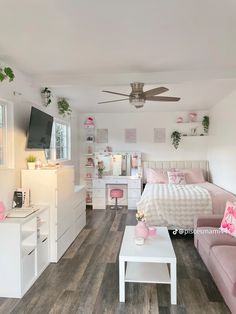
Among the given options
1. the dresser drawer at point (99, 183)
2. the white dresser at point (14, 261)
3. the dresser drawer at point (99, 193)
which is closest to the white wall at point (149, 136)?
the dresser drawer at point (99, 183)

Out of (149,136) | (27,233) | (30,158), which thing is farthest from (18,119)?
(149,136)

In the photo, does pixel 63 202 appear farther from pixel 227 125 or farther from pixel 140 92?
pixel 227 125

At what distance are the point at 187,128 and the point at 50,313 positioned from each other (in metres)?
5.13

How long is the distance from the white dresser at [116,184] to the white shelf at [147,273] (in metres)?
3.11

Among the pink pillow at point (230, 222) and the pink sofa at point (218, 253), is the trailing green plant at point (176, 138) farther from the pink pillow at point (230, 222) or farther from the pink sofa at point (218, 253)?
the pink pillow at point (230, 222)

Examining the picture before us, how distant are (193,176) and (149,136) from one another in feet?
5.10

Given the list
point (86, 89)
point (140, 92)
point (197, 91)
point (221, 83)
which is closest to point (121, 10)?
point (140, 92)

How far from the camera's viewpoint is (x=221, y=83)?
370 cm

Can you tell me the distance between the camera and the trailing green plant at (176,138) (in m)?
6.01

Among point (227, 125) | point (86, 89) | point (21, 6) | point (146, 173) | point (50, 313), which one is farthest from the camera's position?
point (146, 173)

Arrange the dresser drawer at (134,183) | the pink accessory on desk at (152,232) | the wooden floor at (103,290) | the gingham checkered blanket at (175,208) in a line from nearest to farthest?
1. the wooden floor at (103,290)
2. the pink accessory on desk at (152,232)
3. the gingham checkered blanket at (175,208)
4. the dresser drawer at (134,183)

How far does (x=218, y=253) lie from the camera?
7.74ft

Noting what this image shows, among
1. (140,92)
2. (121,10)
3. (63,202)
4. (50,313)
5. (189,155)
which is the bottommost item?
(50,313)

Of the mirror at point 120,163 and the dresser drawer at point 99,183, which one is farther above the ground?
the mirror at point 120,163
